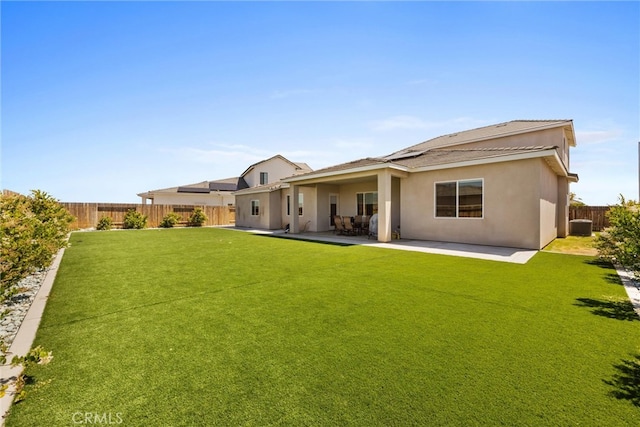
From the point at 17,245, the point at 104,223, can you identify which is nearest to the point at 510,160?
the point at 17,245

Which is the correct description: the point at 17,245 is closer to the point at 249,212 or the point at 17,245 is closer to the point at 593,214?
the point at 249,212

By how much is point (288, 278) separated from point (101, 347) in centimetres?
357

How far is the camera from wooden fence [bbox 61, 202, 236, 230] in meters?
23.1

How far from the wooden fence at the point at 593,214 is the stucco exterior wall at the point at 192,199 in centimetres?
3223

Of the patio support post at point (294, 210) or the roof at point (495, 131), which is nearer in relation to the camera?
the roof at point (495, 131)

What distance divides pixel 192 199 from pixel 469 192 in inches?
1229

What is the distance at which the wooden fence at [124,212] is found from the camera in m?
23.1

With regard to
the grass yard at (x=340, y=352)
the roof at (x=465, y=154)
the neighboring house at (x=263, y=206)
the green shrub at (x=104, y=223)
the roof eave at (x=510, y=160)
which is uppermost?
the roof at (x=465, y=154)

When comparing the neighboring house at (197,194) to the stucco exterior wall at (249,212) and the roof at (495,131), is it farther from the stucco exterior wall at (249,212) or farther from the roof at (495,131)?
the roof at (495,131)

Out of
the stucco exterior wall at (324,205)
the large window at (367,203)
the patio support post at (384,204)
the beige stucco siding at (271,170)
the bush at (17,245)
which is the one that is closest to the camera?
the bush at (17,245)

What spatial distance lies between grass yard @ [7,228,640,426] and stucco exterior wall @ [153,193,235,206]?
30.2 meters

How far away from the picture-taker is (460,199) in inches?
467

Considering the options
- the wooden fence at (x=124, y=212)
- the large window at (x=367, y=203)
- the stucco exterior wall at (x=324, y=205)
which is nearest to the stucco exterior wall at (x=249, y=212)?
the wooden fence at (x=124, y=212)

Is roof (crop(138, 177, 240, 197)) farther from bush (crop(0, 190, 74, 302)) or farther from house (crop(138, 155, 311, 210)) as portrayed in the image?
bush (crop(0, 190, 74, 302))
